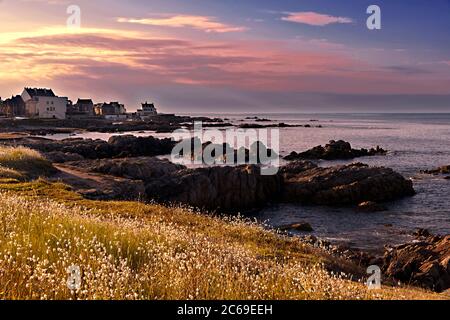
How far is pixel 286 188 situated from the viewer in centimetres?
4331

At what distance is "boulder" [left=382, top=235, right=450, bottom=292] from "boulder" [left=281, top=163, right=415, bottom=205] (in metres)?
18.2

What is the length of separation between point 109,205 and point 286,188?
87.4 ft

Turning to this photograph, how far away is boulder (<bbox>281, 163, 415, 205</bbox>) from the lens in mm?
41250

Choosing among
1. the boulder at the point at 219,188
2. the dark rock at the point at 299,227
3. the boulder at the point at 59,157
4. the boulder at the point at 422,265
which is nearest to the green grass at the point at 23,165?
the boulder at the point at 219,188

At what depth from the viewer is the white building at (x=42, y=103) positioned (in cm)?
14250

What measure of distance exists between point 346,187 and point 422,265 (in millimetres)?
23243

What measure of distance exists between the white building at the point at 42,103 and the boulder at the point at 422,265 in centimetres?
13882

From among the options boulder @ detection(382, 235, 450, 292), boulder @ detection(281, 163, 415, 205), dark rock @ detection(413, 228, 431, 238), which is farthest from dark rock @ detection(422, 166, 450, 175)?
boulder @ detection(382, 235, 450, 292)

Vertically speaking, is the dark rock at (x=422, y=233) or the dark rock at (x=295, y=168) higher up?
the dark rock at (x=295, y=168)

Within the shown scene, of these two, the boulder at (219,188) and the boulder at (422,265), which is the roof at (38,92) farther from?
the boulder at (422,265)

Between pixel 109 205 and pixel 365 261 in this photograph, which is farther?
pixel 365 261

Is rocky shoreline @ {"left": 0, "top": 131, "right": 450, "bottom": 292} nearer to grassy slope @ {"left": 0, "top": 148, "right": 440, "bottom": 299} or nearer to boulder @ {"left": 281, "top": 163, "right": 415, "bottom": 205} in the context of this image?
boulder @ {"left": 281, "top": 163, "right": 415, "bottom": 205}

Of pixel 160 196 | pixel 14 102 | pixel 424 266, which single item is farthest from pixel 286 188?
pixel 14 102
